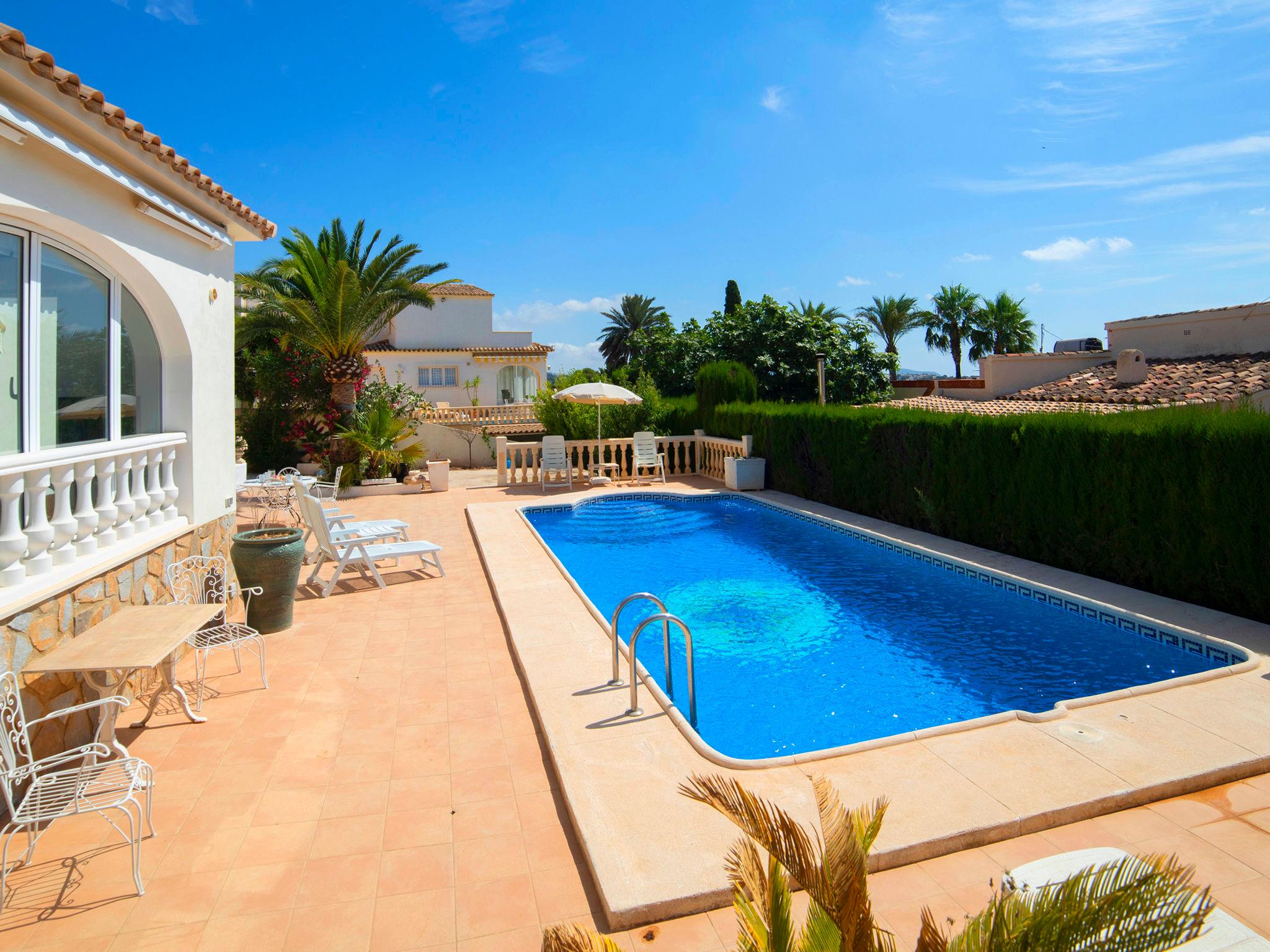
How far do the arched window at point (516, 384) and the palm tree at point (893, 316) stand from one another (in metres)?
21.0

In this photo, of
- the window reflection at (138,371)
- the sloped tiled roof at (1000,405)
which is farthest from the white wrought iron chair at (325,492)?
the sloped tiled roof at (1000,405)

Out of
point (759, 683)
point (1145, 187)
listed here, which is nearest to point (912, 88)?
point (1145, 187)

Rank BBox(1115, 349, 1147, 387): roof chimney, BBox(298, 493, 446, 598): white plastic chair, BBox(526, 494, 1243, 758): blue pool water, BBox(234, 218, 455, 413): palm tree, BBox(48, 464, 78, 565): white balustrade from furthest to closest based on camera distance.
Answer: BBox(1115, 349, 1147, 387): roof chimney, BBox(234, 218, 455, 413): palm tree, BBox(298, 493, 446, 598): white plastic chair, BBox(526, 494, 1243, 758): blue pool water, BBox(48, 464, 78, 565): white balustrade

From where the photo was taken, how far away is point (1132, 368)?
69.1 feet

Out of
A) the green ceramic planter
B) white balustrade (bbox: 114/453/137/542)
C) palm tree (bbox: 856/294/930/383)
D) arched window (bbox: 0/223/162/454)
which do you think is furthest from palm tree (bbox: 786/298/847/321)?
white balustrade (bbox: 114/453/137/542)

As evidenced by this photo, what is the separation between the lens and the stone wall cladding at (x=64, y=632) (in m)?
4.02

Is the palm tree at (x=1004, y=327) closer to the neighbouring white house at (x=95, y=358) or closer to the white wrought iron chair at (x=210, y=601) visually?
the neighbouring white house at (x=95, y=358)

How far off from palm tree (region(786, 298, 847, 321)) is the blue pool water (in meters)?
16.0

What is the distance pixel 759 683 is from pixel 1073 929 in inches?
190

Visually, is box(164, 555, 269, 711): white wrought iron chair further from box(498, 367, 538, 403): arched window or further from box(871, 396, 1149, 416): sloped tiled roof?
box(498, 367, 538, 403): arched window

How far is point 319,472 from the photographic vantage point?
58.2 ft

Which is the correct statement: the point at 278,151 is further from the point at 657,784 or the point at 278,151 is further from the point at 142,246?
the point at 657,784

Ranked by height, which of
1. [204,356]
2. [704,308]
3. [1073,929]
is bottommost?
[1073,929]

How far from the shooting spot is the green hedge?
6707mm
